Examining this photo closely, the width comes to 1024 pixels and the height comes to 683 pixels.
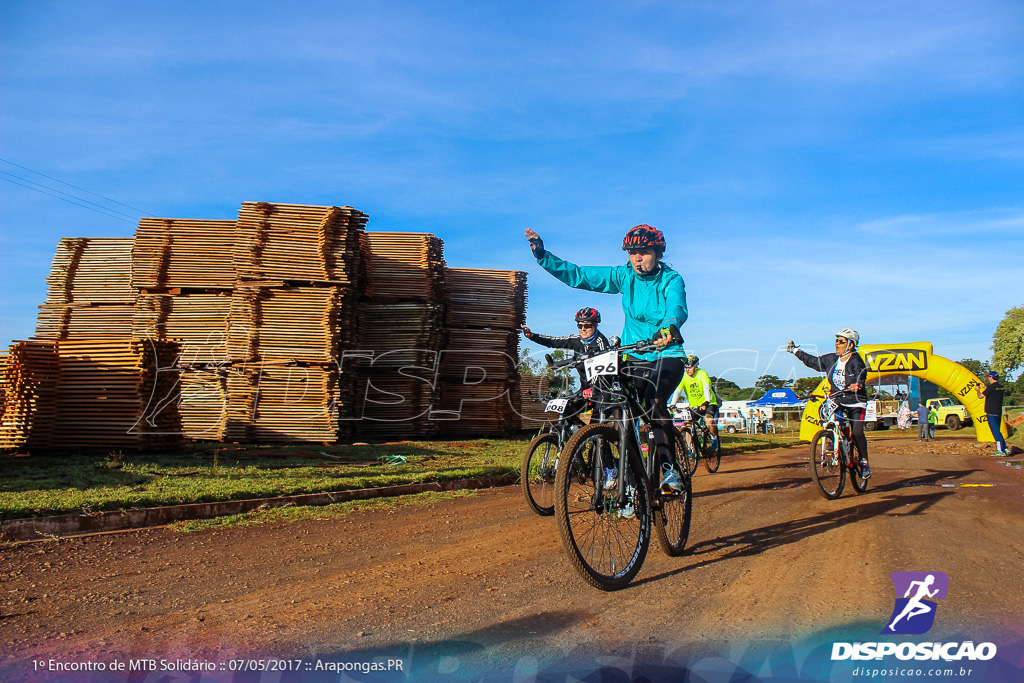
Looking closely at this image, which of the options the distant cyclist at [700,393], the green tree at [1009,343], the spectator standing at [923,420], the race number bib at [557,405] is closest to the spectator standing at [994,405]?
the spectator standing at [923,420]

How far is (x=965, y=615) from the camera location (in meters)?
3.59

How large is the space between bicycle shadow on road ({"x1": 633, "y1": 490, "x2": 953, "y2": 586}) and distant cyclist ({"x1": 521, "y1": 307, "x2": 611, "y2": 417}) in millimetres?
1647

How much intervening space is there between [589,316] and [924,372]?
64.1 ft

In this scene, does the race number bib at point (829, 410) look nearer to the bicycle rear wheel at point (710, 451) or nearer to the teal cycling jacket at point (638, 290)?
the bicycle rear wheel at point (710, 451)

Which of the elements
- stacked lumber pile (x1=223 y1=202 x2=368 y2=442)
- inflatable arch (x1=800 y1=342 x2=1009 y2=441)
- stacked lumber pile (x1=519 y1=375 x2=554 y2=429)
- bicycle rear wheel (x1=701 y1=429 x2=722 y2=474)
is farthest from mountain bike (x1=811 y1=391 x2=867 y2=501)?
inflatable arch (x1=800 y1=342 x2=1009 y2=441)

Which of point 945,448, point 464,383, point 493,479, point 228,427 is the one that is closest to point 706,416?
point 493,479

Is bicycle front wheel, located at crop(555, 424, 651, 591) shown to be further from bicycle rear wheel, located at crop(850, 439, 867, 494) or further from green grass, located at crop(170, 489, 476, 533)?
bicycle rear wheel, located at crop(850, 439, 867, 494)

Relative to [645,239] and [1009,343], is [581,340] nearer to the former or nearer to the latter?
[645,239]

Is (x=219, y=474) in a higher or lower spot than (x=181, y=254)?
lower

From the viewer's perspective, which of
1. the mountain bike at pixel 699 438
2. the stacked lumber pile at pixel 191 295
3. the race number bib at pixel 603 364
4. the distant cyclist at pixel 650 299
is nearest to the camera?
the race number bib at pixel 603 364

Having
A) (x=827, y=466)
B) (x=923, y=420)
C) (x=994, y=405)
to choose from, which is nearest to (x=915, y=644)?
(x=827, y=466)

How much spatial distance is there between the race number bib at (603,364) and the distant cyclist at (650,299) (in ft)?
→ 0.91

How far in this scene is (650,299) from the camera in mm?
5262

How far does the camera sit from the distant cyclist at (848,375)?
883 centimetres
